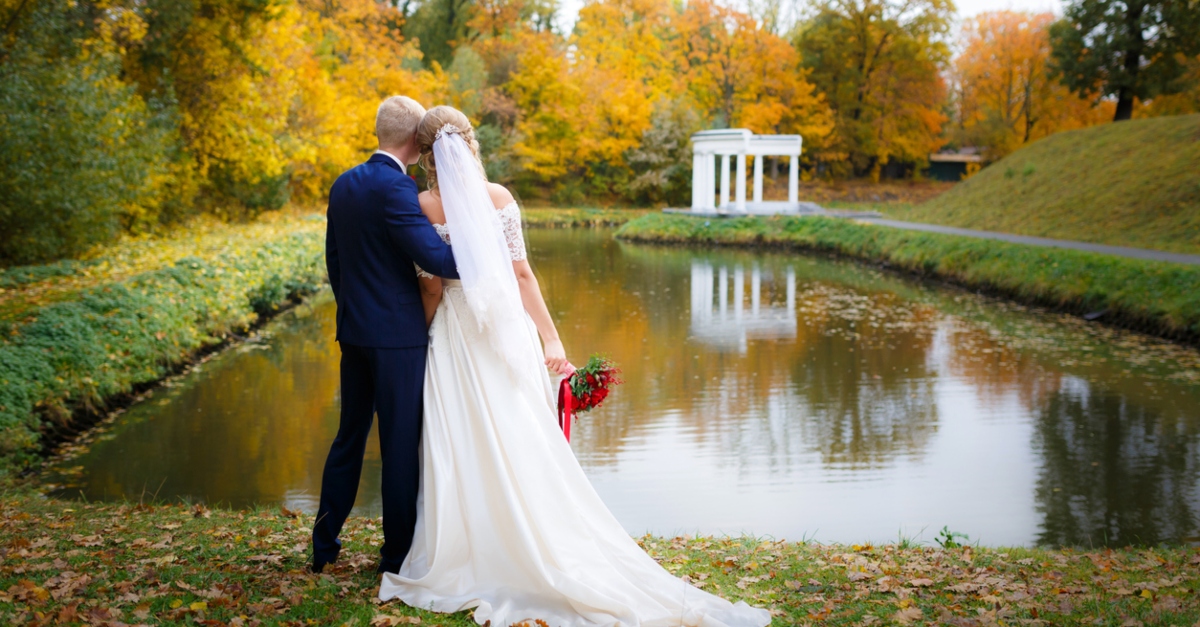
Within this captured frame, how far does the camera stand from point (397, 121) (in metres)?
3.90

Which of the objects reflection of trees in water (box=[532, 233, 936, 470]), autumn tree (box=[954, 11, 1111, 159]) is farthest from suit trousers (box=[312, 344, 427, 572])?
autumn tree (box=[954, 11, 1111, 159])

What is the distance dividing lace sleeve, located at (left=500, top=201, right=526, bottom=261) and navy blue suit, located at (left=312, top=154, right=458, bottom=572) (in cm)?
29

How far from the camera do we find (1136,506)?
685 centimetres

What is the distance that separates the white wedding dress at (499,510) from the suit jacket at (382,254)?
0.44ft

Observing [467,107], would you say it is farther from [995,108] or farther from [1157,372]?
[1157,372]

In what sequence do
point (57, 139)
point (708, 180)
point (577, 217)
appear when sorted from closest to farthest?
point (57, 139)
point (708, 180)
point (577, 217)

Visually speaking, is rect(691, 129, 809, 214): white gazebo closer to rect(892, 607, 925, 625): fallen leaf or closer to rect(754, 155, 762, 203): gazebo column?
rect(754, 155, 762, 203): gazebo column

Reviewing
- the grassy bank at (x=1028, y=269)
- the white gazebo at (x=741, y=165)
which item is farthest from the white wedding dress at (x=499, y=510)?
the white gazebo at (x=741, y=165)

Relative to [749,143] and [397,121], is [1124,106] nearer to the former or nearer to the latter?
[749,143]

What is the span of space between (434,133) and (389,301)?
695mm

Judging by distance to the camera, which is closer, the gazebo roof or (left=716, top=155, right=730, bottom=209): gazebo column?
the gazebo roof

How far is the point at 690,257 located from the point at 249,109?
41.8 ft

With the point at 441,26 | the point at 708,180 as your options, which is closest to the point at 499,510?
the point at 708,180

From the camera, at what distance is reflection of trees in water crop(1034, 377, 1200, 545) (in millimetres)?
6422
